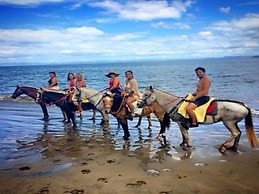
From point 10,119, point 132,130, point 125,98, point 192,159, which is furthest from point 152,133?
point 10,119

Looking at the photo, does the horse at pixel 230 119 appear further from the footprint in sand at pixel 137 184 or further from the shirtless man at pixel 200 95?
the footprint in sand at pixel 137 184

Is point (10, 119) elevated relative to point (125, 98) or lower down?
lower down

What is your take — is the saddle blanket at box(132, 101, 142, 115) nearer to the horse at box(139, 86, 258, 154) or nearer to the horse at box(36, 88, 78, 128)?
the horse at box(139, 86, 258, 154)

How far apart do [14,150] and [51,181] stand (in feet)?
9.87

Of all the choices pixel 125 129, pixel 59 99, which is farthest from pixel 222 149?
pixel 59 99

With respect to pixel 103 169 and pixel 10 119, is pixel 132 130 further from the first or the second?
pixel 10 119

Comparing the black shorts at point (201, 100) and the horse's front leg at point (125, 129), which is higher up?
the black shorts at point (201, 100)

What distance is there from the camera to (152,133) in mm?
10656

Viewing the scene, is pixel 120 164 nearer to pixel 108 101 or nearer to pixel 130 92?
pixel 108 101

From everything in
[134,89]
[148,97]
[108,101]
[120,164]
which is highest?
[134,89]

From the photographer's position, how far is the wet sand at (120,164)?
559 centimetres

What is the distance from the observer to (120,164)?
6953 mm

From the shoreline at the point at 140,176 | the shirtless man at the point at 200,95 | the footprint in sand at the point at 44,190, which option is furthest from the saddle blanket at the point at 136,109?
the footprint in sand at the point at 44,190

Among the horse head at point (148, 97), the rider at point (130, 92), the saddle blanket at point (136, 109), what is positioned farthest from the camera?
the saddle blanket at point (136, 109)
